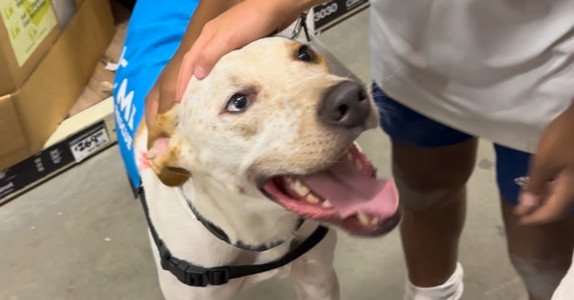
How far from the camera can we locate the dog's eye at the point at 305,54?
36.9 inches

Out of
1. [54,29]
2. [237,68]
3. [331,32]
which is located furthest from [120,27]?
[237,68]

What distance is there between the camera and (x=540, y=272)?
1210 mm

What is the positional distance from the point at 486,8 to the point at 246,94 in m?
0.33

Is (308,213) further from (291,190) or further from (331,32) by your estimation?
(331,32)

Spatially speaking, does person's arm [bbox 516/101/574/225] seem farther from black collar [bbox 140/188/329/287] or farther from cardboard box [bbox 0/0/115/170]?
cardboard box [bbox 0/0/115/170]

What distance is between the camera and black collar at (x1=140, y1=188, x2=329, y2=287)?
1106 millimetres

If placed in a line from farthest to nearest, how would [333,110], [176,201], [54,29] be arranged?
[54,29] < [176,201] < [333,110]

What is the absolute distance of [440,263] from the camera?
143 cm

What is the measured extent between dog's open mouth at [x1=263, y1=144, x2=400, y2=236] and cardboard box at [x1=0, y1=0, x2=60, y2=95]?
1.11 meters

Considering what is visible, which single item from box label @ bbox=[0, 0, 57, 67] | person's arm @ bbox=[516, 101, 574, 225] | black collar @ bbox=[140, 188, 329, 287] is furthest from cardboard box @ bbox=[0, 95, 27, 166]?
person's arm @ bbox=[516, 101, 574, 225]

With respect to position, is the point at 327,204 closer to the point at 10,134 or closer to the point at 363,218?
the point at 363,218

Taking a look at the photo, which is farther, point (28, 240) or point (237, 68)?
point (28, 240)

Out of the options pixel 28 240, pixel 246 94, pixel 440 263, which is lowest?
pixel 28 240

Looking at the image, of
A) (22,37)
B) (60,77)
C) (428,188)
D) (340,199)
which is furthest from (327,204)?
(60,77)
